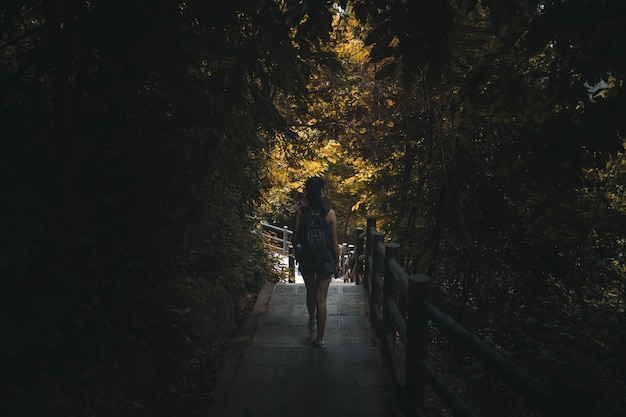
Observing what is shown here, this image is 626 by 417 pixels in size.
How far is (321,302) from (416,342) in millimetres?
1786

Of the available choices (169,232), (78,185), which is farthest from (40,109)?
(169,232)

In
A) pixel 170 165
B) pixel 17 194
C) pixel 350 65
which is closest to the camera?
pixel 17 194

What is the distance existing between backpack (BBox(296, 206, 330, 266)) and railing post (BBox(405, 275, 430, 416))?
5.20 ft

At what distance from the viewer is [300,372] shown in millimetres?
4500

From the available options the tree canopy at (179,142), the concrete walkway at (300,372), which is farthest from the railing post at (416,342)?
the tree canopy at (179,142)

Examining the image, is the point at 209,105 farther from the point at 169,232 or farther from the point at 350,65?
the point at 350,65

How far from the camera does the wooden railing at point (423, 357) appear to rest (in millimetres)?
1824

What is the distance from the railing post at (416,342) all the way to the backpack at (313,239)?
1.59 meters

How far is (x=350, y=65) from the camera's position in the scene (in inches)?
323

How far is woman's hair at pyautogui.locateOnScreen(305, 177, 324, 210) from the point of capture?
199 inches

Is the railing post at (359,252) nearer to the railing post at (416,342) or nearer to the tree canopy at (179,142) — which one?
the tree canopy at (179,142)

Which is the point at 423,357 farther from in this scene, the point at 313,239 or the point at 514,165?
the point at 313,239

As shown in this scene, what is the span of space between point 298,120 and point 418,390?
21.4ft

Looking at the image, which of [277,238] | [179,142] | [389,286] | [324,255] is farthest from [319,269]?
[277,238]
